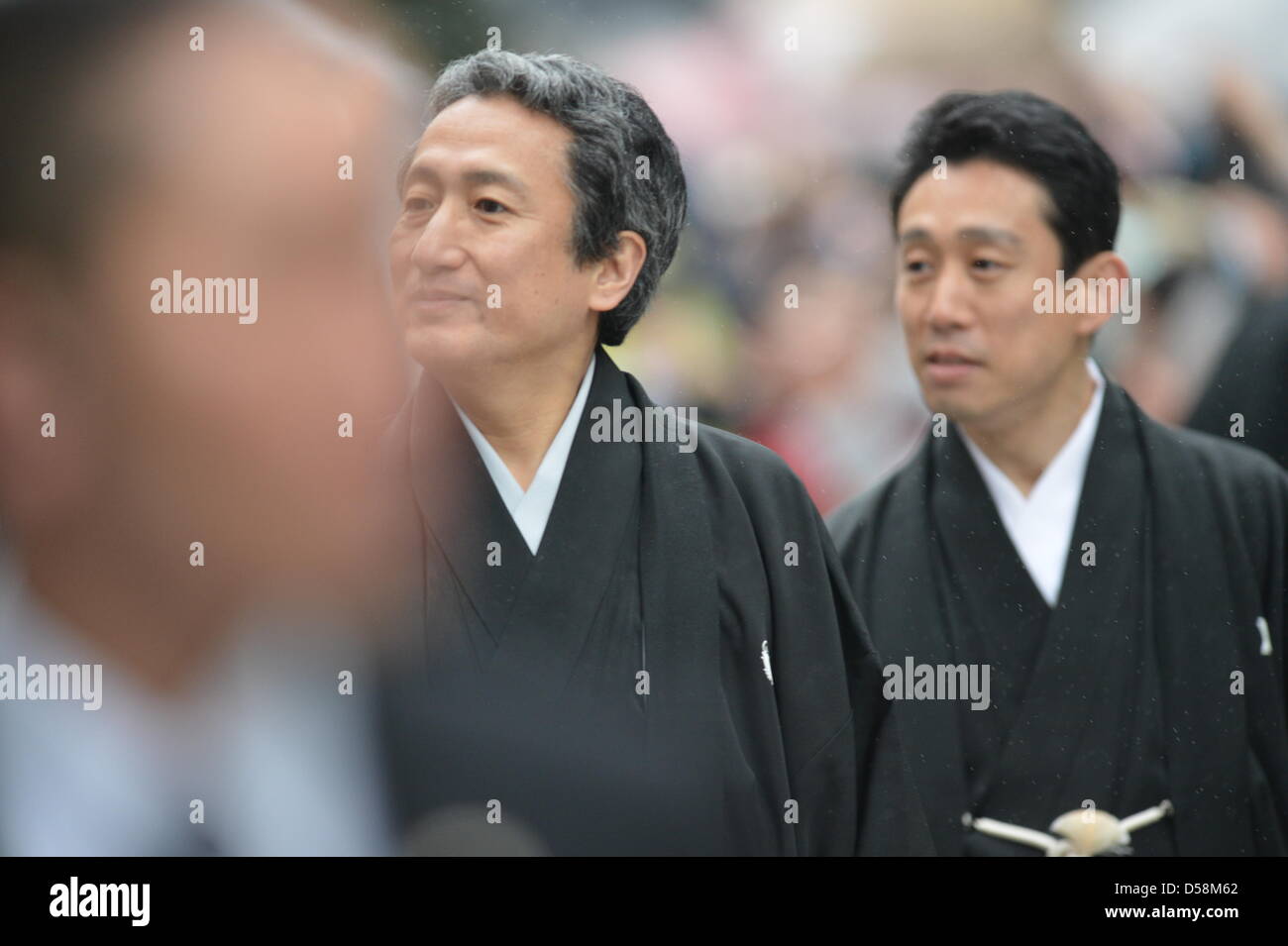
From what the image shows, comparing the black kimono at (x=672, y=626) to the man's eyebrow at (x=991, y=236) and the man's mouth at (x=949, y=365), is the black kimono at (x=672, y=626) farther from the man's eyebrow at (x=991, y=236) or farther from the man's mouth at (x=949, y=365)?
the man's eyebrow at (x=991, y=236)

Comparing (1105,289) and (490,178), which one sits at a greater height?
(490,178)

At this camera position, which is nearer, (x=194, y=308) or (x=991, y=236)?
(x=991, y=236)

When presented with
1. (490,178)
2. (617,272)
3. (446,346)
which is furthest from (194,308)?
(617,272)

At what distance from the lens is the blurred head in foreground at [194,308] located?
241 centimetres

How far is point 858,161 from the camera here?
242 cm

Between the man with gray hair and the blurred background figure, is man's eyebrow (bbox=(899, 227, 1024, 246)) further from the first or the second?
the man with gray hair

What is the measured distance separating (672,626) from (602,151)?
942mm

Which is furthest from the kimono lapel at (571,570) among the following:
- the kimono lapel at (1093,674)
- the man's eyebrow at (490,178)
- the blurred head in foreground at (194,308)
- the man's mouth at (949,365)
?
the kimono lapel at (1093,674)

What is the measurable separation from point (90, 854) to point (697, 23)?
2196mm

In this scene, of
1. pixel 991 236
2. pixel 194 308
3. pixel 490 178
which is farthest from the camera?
pixel 194 308

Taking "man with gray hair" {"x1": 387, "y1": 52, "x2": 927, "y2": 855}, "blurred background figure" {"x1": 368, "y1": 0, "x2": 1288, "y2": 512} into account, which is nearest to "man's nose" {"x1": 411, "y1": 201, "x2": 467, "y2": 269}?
"man with gray hair" {"x1": 387, "y1": 52, "x2": 927, "y2": 855}

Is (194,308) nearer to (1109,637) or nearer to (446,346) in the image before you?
(446,346)

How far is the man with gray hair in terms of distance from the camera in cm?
226
